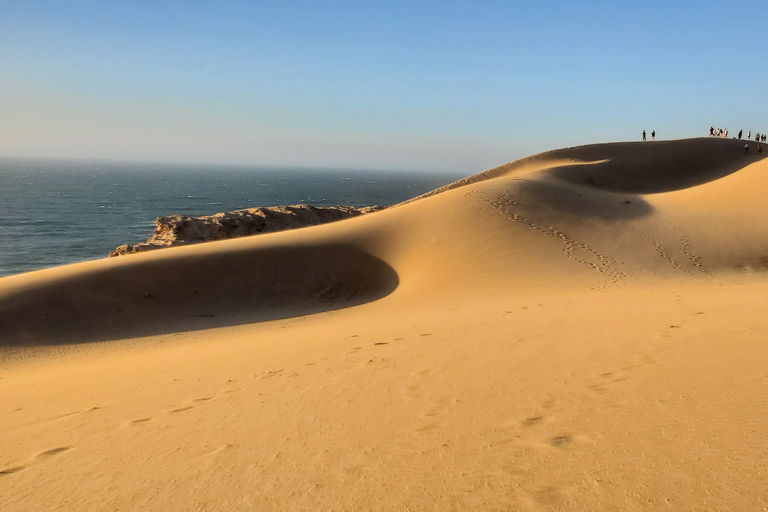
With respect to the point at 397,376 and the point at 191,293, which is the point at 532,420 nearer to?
the point at 397,376

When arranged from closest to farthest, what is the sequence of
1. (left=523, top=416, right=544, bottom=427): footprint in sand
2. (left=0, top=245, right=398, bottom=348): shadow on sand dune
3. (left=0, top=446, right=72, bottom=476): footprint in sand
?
1. (left=523, top=416, right=544, bottom=427): footprint in sand
2. (left=0, top=446, right=72, bottom=476): footprint in sand
3. (left=0, top=245, right=398, bottom=348): shadow on sand dune

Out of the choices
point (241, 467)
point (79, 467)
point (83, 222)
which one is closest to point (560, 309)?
point (241, 467)

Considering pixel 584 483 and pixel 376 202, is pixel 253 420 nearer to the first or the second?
pixel 584 483

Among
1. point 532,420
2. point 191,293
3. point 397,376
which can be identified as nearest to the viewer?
point 532,420

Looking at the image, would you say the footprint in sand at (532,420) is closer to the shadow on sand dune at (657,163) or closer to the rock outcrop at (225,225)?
the rock outcrop at (225,225)

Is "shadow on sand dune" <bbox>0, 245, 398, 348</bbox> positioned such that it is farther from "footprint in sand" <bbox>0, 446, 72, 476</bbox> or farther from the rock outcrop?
the rock outcrop

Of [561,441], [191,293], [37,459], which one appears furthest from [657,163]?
[37,459]

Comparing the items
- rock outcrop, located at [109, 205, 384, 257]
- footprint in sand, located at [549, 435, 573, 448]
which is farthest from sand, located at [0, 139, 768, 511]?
rock outcrop, located at [109, 205, 384, 257]
